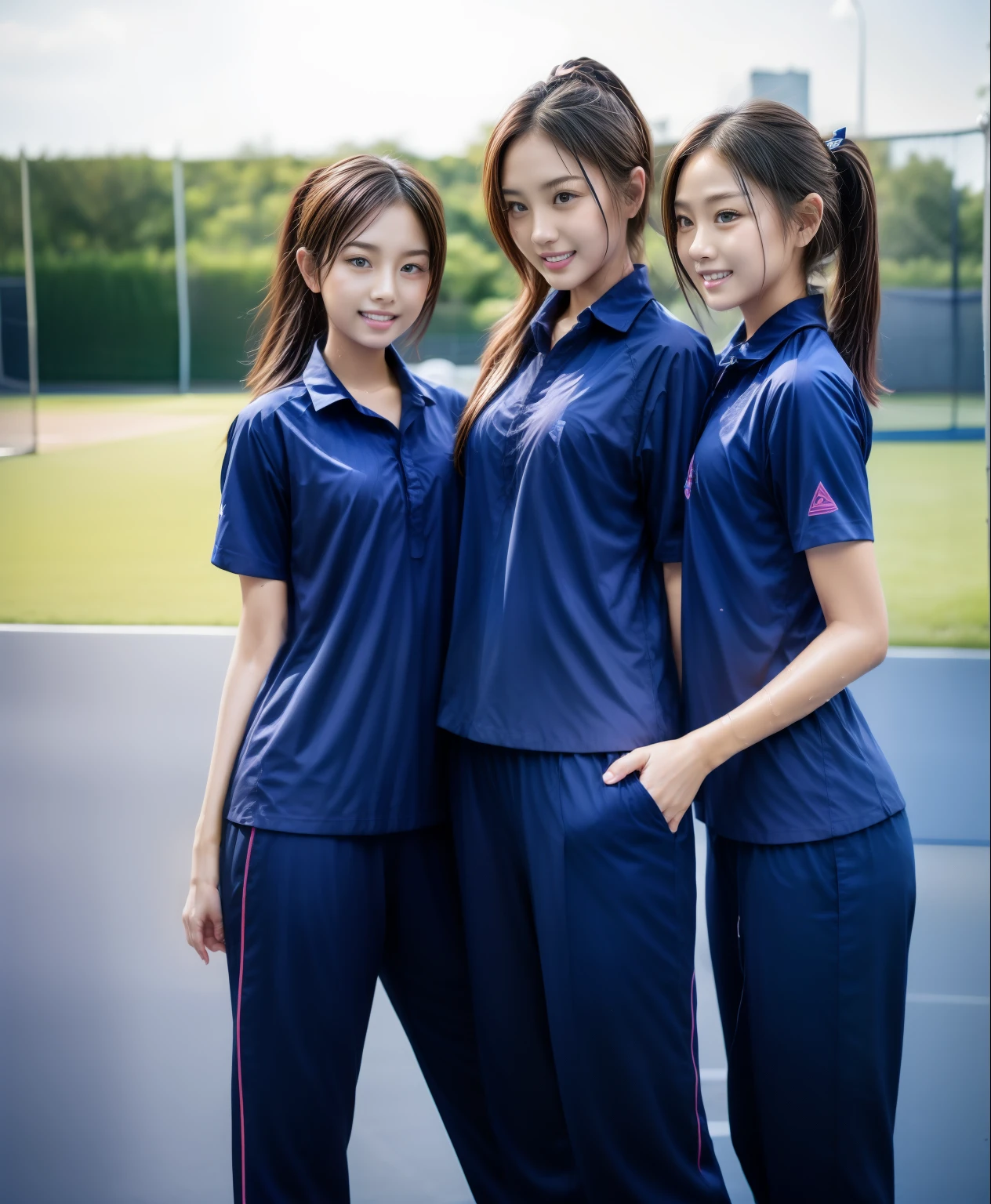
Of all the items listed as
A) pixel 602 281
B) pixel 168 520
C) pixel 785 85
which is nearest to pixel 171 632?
pixel 168 520

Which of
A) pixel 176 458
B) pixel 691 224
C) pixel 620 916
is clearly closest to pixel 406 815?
pixel 620 916

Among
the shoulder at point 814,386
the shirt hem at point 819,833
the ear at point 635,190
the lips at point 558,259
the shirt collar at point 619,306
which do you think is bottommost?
the shirt hem at point 819,833

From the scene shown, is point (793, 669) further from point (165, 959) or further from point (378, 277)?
point (165, 959)

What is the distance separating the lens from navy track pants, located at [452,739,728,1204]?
1.34 m

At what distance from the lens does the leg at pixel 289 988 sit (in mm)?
1423

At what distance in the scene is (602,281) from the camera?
4.73ft

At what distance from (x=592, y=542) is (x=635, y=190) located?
42 cm

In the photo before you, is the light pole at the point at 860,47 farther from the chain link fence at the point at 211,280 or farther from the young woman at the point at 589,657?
the young woman at the point at 589,657

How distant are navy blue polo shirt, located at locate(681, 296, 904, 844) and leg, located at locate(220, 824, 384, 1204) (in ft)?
1.53

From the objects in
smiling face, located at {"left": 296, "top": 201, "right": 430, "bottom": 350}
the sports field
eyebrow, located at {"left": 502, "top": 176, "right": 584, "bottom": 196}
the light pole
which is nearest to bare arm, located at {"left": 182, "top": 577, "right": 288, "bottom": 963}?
smiling face, located at {"left": 296, "top": 201, "right": 430, "bottom": 350}

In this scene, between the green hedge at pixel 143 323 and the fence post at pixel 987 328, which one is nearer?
the fence post at pixel 987 328

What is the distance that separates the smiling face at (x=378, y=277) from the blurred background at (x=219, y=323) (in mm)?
1649

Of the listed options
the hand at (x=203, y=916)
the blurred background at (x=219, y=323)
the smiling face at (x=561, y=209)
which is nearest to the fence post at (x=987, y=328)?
the blurred background at (x=219, y=323)

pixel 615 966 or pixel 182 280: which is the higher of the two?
pixel 182 280
